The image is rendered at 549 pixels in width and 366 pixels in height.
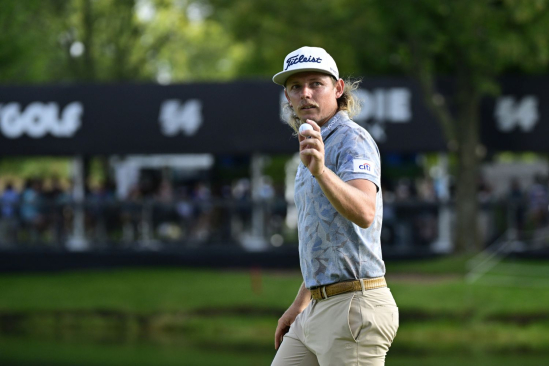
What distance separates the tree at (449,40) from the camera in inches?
740

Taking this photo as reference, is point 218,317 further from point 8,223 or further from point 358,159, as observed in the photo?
point 358,159

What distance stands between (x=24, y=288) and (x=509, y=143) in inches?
395

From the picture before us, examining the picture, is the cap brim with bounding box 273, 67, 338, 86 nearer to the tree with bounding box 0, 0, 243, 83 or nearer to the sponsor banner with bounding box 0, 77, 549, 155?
the sponsor banner with bounding box 0, 77, 549, 155

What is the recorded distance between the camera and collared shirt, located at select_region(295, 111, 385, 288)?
4.20 m

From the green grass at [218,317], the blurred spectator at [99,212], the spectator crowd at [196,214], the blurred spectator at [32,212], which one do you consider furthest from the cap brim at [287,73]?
the blurred spectator at [32,212]

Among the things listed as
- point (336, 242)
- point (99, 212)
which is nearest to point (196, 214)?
point (99, 212)

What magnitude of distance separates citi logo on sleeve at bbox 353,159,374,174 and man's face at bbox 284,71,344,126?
0.39 meters

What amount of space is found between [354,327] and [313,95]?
1.00 meters

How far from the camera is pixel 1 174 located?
136 ft

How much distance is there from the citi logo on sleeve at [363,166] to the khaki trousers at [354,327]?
22.0 inches

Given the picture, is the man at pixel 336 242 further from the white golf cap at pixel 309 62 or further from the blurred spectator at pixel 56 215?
the blurred spectator at pixel 56 215

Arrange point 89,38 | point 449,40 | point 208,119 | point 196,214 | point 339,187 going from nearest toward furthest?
point 339,187, point 449,40, point 196,214, point 208,119, point 89,38

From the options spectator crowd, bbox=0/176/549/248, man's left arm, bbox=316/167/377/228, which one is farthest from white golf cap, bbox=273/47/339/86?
spectator crowd, bbox=0/176/549/248

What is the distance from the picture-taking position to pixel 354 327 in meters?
4.37
